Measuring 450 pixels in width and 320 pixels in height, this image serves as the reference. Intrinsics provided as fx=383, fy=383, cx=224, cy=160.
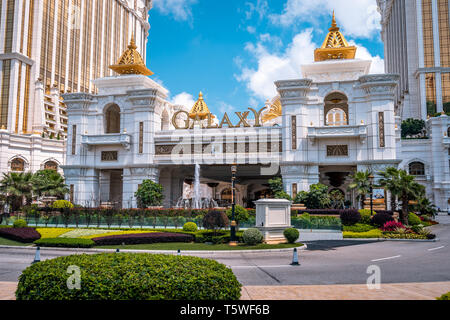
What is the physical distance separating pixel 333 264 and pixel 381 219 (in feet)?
51.6

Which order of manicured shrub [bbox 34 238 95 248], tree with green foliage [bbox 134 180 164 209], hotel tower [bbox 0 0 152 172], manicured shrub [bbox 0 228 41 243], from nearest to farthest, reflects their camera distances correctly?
manicured shrub [bbox 34 238 95 248], manicured shrub [bbox 0 228 41 243], tree with green foliage [bbox 134 180 164 209], hotel tower [bbox 0 0 152 172]

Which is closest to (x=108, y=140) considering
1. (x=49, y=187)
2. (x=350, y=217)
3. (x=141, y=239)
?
(x=49, y=187)

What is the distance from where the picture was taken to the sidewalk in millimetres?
9398

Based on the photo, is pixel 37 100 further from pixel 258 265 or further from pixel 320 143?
pixel 258 265

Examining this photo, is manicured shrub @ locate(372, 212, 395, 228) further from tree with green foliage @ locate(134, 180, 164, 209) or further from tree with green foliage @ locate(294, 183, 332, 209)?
tree with green foliage @ locate(134, 180, 164, 209)

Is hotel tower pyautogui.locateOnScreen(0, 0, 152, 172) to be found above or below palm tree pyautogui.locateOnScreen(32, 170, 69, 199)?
above

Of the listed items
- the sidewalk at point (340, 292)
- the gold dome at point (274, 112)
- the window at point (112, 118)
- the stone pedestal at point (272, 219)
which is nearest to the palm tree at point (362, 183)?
the stone pedestal at point (272, 219)

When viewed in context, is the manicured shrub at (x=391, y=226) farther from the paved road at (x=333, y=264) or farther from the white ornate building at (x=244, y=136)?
the white ornate building at (x=244, y=136)

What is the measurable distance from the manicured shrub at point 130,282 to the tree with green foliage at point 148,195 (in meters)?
33.1

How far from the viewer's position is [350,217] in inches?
1168

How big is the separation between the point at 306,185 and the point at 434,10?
6630 centimetres

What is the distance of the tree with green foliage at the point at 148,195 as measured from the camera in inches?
1606

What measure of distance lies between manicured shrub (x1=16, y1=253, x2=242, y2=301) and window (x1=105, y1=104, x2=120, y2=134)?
43.4m

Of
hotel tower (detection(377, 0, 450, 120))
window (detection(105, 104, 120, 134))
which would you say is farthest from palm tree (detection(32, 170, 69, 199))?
hotel tower (detection(377, 0, 450, 120))
